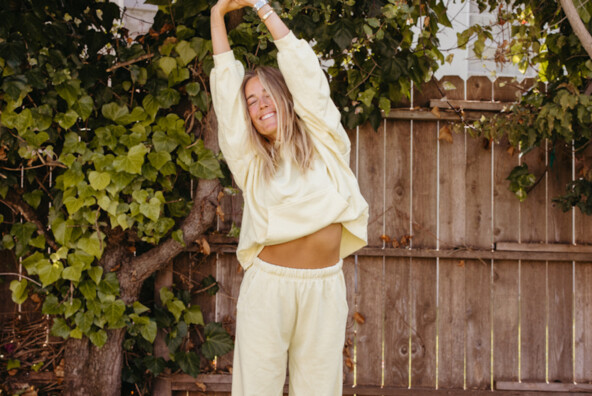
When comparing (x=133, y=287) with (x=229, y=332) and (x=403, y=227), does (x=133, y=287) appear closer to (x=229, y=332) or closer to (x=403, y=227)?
(x=229, y=332)

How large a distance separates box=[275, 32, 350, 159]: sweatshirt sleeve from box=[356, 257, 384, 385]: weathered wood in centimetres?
132

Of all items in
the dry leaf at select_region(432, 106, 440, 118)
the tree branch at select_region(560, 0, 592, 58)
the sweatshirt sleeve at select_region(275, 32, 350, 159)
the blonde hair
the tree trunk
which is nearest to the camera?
the sweatshirt sleeve at select_region(275, 32, 350, 159)

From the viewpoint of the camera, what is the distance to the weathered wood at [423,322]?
3279 millimetres

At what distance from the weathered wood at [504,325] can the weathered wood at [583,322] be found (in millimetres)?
327

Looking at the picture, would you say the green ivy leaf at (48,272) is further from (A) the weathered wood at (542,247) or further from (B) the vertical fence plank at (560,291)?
(B) the vertical fence plank at (560,291)

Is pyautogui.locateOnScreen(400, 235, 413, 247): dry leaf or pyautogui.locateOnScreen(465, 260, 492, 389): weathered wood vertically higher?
pyautogui.locateOnScreen(400, 235, 413, 247): dry leaf

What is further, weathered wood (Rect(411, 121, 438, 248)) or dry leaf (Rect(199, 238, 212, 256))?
weathered wood (Rect(411, 121, 438, 248))

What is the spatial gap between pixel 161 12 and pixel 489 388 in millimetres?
2572

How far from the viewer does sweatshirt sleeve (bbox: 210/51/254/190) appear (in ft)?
6.81

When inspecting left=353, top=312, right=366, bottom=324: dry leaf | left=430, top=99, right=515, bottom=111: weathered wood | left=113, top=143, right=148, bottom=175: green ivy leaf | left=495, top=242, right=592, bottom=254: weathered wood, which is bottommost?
left=353, top=312, right=366, bottom=324: dry leaf

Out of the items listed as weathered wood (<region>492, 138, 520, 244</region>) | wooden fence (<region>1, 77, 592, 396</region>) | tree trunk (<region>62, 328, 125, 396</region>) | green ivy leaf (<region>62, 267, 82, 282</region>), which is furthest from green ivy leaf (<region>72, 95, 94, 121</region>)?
weathered wood (<region>492, 138, 520, 244</region>)

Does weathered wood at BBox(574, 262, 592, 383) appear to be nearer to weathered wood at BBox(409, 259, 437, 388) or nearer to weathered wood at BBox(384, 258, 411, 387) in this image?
weathered wood at BBox(409, 259, 437, 388)

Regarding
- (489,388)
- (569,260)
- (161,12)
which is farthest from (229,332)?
(569,260)

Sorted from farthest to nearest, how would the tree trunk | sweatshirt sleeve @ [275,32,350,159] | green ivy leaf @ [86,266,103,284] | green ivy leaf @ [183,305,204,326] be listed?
green ivy leaf @ [183,305,204,326]
the tree trunk
green ivy leaf @ [86,266,103,284]
sweatshirt sleeve @ [275,32,350,159]
